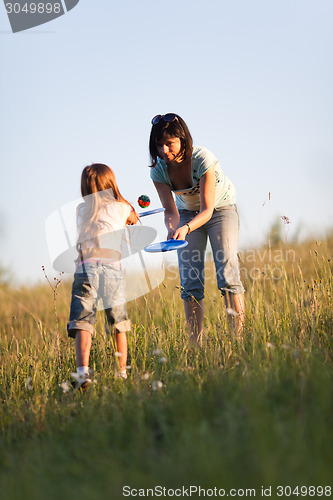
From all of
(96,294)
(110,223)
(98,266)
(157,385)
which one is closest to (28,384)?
(96,294)

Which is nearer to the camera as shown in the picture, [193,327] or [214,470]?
[214,470]

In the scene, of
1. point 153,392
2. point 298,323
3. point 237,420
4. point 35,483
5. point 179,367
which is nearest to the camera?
point 35,483

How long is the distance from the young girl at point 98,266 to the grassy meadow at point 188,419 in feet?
0.74

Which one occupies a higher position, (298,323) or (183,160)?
(183,160)

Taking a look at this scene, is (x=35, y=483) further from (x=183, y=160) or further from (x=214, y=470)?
(x=183, y=160)

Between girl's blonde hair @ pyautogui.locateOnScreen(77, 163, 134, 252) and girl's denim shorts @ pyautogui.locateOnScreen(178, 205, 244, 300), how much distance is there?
0.57 m

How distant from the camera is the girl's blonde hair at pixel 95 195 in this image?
11.3 ft

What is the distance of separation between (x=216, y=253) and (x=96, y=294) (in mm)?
928

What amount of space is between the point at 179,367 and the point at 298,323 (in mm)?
960

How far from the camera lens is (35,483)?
1.86 metres

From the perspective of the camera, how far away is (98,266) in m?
3.40

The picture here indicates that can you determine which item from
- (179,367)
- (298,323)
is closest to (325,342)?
(298,323)

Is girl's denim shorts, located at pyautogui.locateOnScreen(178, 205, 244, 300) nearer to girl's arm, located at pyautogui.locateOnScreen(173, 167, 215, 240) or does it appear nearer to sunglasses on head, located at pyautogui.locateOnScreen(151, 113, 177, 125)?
girl's arm, located at pyautogui.locateOnScreen(173, 167, 215, 240)

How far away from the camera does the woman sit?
3.56 meters
